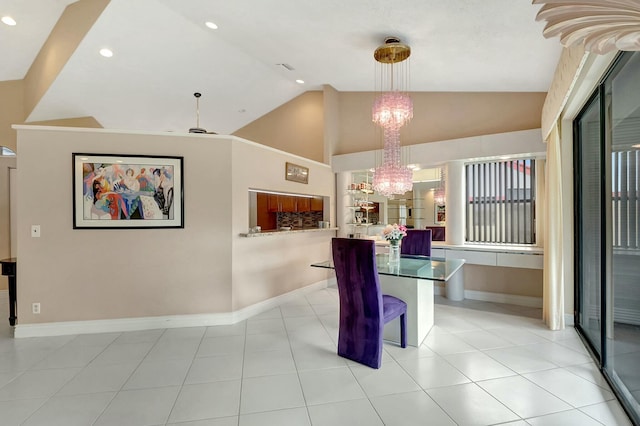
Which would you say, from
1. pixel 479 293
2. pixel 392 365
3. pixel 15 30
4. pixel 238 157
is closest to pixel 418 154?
pixel 479 293

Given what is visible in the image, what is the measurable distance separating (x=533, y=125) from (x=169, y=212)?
4.93 metres

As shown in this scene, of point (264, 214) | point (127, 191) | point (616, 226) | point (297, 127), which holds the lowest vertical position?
point (616, 226)

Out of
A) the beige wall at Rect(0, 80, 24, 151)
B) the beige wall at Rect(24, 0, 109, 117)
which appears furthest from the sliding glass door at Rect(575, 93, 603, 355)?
the beige wall at Rect(0, 80, 24, 151)

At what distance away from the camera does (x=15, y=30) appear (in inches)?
155

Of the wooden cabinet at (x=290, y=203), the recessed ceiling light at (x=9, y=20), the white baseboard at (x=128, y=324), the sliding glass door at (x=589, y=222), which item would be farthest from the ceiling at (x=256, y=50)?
the white baseboard at (x=128, y=324)

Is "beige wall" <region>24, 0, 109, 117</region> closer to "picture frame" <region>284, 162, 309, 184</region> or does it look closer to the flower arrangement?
"picture frame" <region>284, 162, 309, 184</region>

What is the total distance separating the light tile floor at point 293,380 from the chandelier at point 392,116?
1.83 m

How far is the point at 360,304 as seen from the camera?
2617mm

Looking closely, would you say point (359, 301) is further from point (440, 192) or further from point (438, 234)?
point (440, 192)

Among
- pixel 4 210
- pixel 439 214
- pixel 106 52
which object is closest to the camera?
pixel 106 52

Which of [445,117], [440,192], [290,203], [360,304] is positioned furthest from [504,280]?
[290,203]

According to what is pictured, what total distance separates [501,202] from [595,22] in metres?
4.27

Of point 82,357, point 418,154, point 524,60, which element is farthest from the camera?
point 418,154

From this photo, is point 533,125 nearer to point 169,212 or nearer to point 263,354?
point 263,354
